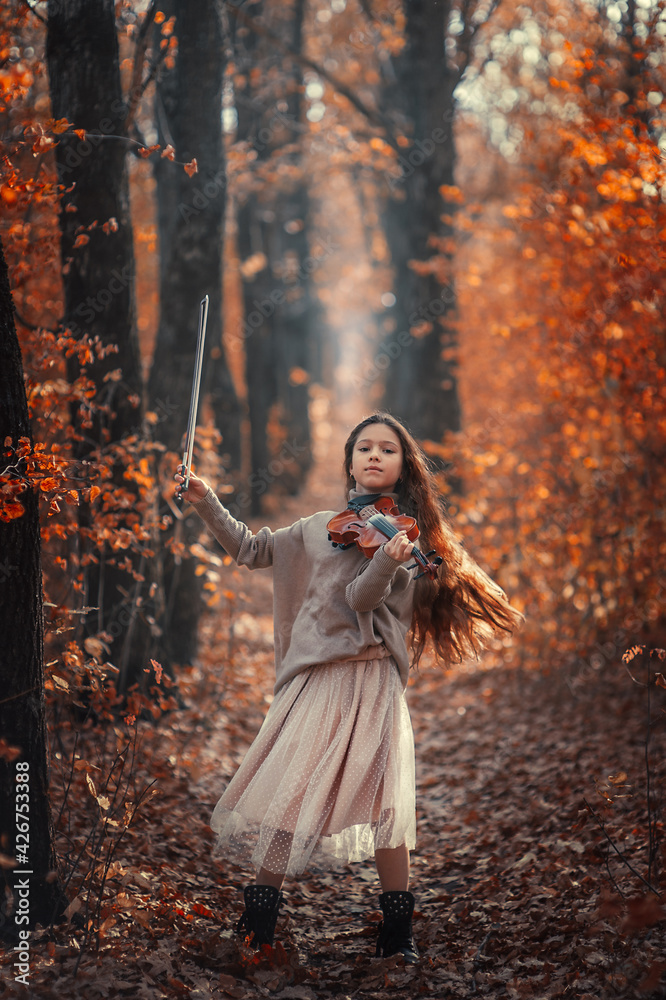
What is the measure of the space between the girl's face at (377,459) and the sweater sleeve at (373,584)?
397mm

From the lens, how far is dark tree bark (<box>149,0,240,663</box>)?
5988 mm

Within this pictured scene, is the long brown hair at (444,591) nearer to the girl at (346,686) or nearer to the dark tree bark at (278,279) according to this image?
the girl at (346,686)

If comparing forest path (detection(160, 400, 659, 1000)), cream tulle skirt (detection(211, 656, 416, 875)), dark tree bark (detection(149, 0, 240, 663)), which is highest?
dark tree bark (detection(149, 0, 240, 663))

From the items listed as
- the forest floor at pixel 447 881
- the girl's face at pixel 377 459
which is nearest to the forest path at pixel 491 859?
the forest floor at pixel 447 881

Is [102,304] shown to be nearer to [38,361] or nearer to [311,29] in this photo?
[38,361]

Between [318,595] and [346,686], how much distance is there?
0.38m

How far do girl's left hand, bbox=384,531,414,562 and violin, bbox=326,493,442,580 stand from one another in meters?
0.02

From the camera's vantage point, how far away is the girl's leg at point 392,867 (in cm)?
321

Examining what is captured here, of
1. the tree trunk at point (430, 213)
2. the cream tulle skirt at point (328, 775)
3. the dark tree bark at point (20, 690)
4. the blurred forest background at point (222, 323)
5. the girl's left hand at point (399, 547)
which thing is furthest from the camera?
the tree trunk at point (430, 213)

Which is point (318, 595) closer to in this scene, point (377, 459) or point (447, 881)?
point (377, 459)

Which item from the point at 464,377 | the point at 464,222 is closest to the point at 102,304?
the point at 464,222

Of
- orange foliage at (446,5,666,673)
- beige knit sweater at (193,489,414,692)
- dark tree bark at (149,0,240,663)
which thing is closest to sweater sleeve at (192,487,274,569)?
beige knit sweater at (193,489,414,692)

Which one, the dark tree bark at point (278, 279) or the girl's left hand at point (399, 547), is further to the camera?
the dark tree bark at point (278, 279)

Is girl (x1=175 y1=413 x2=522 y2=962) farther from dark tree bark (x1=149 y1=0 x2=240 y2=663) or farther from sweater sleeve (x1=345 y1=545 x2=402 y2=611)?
dark tree bark (x1=149 y1=0 x2=240 y2=663)
